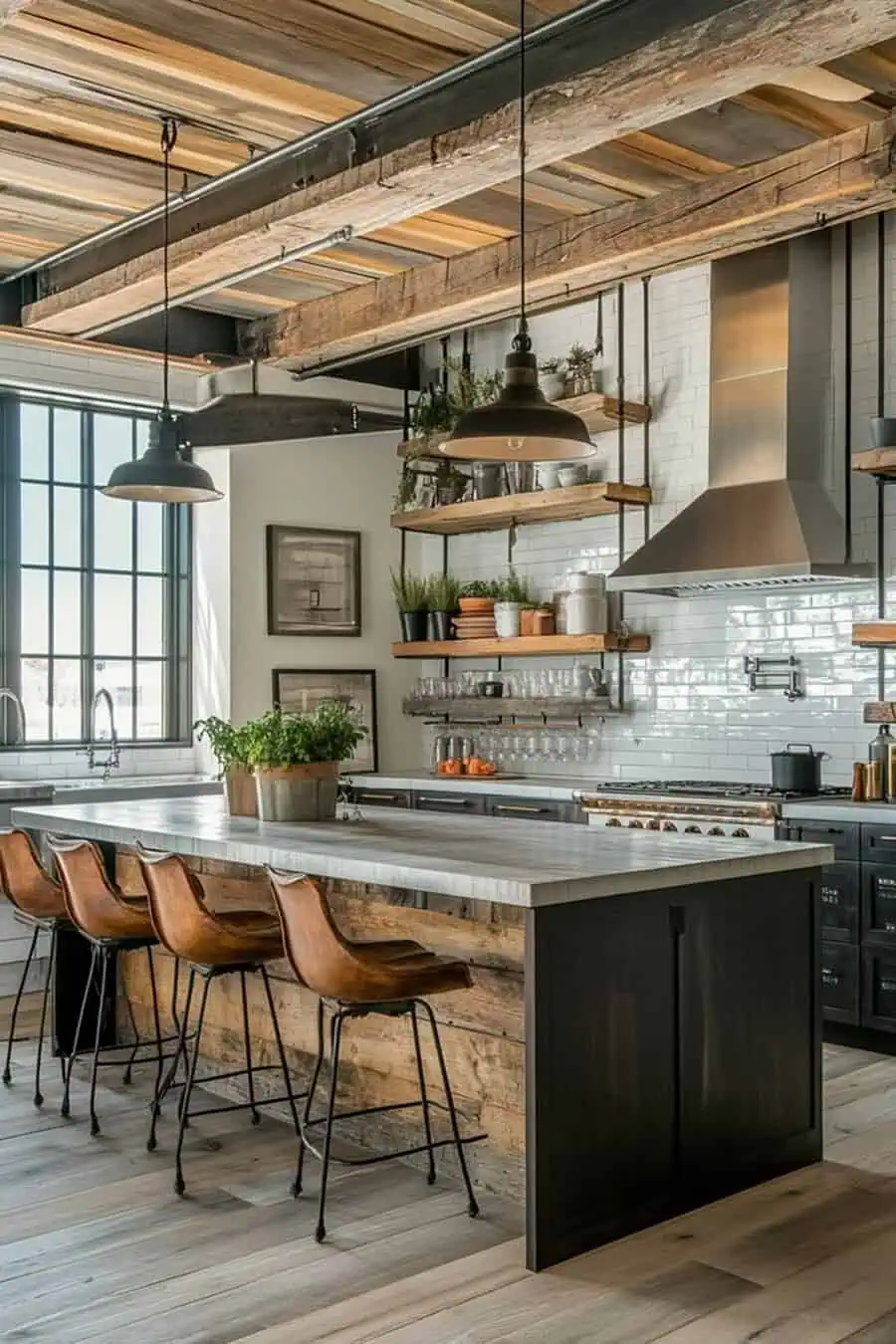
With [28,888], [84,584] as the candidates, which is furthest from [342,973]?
[84,584]

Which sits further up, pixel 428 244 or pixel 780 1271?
pixel 428 244

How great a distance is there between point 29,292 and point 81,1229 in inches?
187

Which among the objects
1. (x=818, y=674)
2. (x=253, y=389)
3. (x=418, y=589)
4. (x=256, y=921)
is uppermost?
(x=253, y=389)

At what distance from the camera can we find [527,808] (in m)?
7.28

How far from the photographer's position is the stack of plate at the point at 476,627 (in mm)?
8250

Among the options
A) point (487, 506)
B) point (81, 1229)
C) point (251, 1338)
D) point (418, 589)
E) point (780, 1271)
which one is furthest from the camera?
point (418, 589)

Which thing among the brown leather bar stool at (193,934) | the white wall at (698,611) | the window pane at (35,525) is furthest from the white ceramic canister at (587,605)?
the brown leather bar stool at (193,934)

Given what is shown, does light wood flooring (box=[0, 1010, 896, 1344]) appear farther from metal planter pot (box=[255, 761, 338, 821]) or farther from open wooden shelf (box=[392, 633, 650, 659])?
open wooden shelf (box=[392, 633, 650, 659])

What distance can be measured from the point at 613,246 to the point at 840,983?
10.4 ft

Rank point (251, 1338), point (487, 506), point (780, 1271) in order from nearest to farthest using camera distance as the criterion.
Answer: point (251, 1338) < point (780, 1271) < point (487, 506)

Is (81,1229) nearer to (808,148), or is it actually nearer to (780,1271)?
(780,1271)

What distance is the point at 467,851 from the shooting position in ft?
13.5

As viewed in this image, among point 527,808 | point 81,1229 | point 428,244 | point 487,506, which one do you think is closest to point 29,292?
point 428,244

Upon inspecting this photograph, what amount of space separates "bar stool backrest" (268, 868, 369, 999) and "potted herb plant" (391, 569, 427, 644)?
464cm
